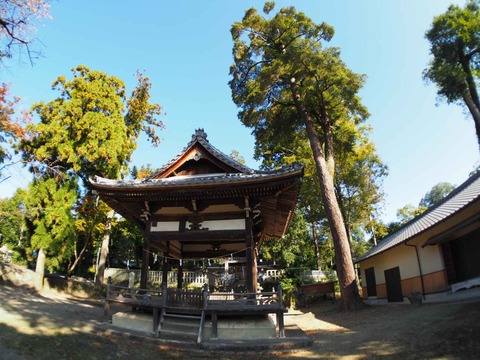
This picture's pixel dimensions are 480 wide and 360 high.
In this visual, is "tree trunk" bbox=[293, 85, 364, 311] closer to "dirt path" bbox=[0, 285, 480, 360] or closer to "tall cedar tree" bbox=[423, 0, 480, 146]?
"dirt path" bbox=[0, 285, 480, 360]

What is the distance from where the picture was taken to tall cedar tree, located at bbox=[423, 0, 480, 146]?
18016mm

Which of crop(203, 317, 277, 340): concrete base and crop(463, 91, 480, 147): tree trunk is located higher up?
crop(463, 91, 480, 147): tree trunk

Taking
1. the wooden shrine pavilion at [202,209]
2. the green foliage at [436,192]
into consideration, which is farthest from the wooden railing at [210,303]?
the green foliage at [436,192]

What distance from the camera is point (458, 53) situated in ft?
61.9

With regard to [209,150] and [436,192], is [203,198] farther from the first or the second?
[436,192]

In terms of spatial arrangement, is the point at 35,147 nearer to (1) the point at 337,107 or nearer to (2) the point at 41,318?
(2) the point at 41,318

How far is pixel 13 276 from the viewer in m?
17.6

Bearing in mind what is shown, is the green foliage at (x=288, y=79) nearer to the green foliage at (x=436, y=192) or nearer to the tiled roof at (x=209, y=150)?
the tiled roof at (x=209, y=150)

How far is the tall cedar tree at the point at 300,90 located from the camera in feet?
54.6

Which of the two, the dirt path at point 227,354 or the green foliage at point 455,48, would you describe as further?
the green foliage at point 455,48

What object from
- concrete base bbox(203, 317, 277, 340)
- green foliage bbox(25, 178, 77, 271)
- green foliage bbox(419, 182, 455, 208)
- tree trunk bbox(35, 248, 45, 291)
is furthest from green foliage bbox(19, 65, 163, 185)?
green foliage bbox(419, 182, 455, 208)

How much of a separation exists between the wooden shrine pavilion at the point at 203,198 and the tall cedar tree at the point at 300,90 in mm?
5533

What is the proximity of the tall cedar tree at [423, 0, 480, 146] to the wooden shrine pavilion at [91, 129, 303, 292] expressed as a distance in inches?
550

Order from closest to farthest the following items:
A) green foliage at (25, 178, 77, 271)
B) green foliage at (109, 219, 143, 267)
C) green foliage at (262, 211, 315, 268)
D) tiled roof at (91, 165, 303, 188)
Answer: tiled roof at (91, 165, 303, 188) < green foliage at (25, 178, 77, 271) < green foliage at (262, 211, 315, 268) < green foliage at (109, 219, 143, 267)
